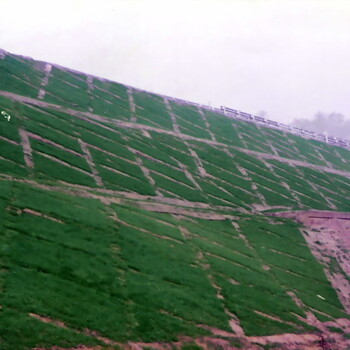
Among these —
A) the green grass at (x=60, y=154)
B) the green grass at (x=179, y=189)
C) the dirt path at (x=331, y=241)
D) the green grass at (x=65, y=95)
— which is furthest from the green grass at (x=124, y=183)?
the green grass at (x=65, y=95)

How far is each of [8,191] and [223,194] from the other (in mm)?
24664

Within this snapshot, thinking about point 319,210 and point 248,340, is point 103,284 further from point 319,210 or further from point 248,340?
point 319,210

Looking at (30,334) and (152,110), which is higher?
(152,110)

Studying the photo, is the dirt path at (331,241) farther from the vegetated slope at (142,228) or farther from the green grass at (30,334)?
the green grass at (30,334)

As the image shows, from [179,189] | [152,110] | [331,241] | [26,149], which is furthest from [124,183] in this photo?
[152,110]

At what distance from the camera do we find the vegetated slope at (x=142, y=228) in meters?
20.1

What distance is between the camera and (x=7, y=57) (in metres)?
54.8

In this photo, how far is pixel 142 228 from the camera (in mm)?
30641

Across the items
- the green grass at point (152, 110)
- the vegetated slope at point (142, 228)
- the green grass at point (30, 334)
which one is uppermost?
the green grass at point (152, 110)

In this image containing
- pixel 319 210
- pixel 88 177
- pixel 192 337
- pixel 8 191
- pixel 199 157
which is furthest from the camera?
pixel 199 157

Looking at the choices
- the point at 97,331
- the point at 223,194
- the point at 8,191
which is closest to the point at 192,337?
the point at 97,331

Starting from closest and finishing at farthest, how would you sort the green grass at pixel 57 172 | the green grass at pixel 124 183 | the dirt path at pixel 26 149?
the green grass at pixel 57 172 < the dirt path at pixel 26 149 < the green grass at pixel 124 183

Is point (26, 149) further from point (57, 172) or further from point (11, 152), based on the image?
point (57, 172)

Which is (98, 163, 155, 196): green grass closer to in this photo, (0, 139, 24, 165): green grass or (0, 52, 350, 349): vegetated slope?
(0, 52, 350, 349): vegetated slope
